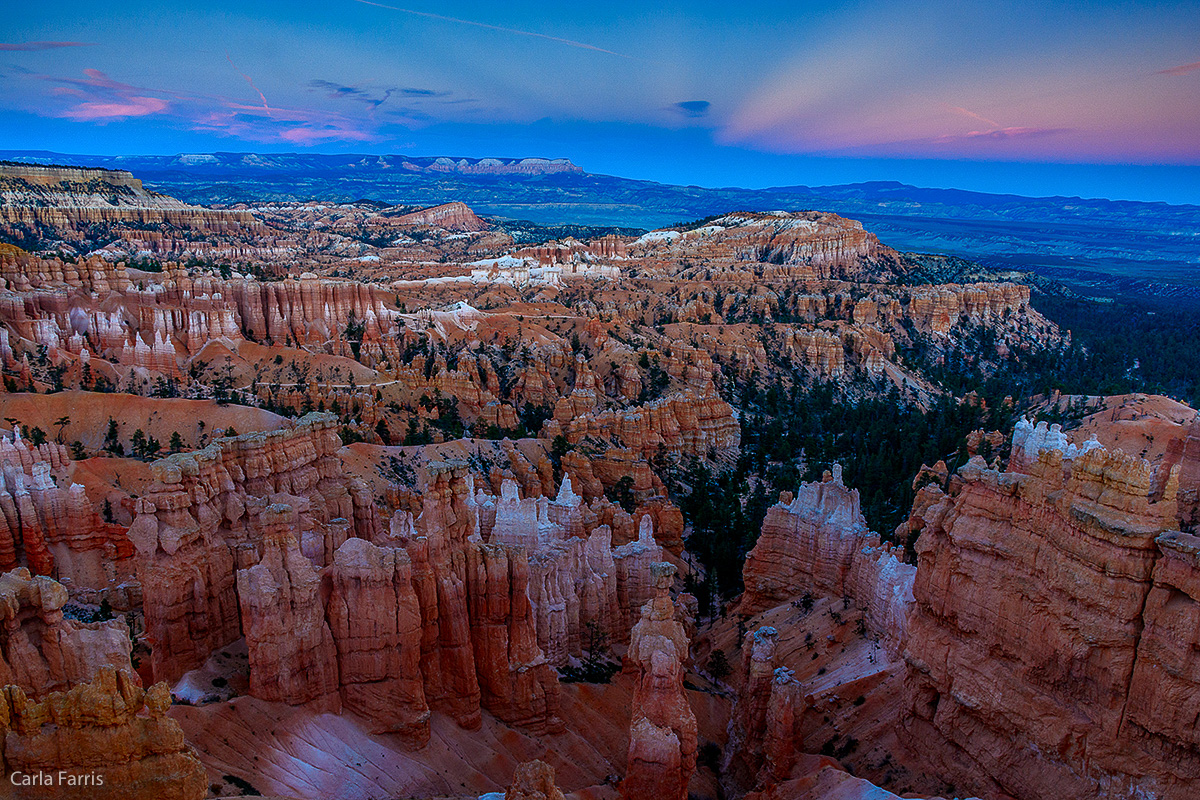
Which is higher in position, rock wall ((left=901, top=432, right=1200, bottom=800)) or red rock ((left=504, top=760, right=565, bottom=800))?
rock wall ((left=901, top=432, right=1200, bottom=800))

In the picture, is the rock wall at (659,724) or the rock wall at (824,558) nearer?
the rock wall at (659,724)

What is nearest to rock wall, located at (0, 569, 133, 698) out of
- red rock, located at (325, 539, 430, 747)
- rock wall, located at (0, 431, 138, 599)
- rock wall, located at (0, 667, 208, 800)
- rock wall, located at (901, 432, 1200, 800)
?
rock wall, located at (0, 667, 208, 800)

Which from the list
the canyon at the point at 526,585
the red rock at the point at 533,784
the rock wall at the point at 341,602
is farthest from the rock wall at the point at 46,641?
the red rock at the point at 533,784

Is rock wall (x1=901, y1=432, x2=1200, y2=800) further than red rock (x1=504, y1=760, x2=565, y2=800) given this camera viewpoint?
Yes

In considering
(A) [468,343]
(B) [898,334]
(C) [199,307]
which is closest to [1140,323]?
(B) [898,334]

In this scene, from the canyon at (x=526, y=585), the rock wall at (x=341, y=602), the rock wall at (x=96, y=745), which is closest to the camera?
the rock wall at (x=96, y=745)

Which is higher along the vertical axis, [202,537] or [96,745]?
[96,745]

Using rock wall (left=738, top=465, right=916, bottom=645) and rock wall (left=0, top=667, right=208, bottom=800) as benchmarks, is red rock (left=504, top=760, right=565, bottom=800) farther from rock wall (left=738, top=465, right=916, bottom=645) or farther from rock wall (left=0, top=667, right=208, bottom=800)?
rock wall (left=738, top=465, right=916, bottom=645)

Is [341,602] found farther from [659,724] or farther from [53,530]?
[53,530]

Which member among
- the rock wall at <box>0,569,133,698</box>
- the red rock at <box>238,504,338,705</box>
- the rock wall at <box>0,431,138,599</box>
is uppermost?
Answer: the rock wall at <box>0,569,133,698</box>

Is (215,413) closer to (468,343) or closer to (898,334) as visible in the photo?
(468,343)

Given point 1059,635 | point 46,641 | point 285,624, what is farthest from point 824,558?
point 46,641

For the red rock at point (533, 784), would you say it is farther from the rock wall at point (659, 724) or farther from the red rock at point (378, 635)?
the red rock at point (378, 635)
